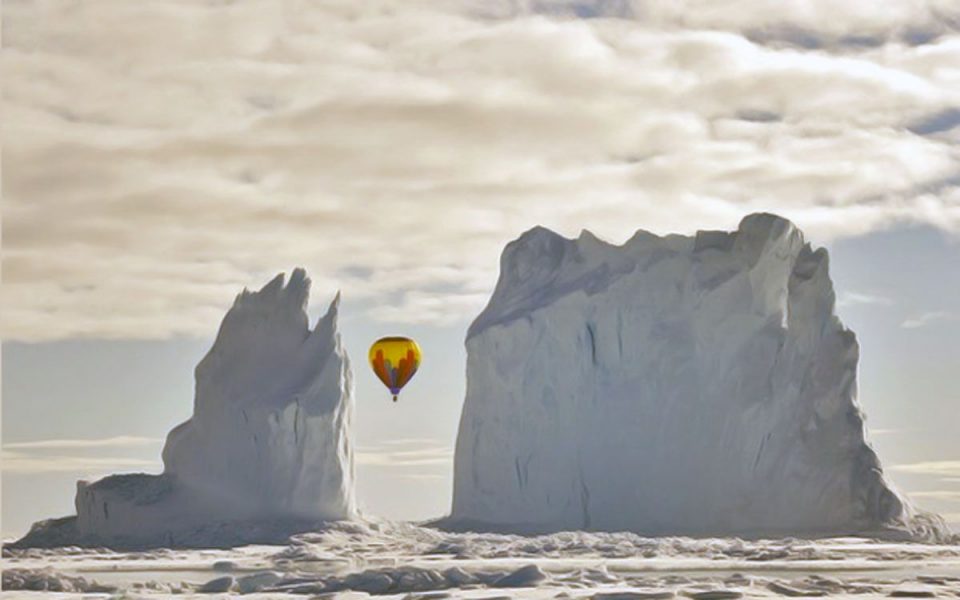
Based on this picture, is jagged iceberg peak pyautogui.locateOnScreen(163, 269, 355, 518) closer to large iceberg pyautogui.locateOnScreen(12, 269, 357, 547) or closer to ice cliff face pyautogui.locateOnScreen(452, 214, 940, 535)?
large iceberg pyautogui.locateOnScreen(12, 269, 357, 547)

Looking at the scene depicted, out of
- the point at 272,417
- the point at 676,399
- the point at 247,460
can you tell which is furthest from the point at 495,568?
the point at 676,399

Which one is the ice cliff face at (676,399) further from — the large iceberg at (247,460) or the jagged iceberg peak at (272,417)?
the large iceberg at (247,460)

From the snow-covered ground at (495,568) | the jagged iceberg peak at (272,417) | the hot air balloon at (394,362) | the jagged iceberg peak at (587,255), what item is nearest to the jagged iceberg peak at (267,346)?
the jagged iceberg peak at (272,417)

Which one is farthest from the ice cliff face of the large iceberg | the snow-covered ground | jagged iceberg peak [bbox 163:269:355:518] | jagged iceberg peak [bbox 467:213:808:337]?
the large iceberg

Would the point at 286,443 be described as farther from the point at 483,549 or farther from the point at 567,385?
the point at 483,549

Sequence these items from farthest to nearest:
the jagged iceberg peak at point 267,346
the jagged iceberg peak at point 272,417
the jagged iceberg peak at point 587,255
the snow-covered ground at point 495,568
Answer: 1. the jagged iceberg peak at point 587,255
2. the jagged iceberg peak at point 267,346
3. the jagged iceberg peak at point 272,417
4. the snow-covered ground at point 495,568

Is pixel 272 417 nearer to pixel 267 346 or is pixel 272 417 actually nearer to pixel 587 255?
pixel 267 346
